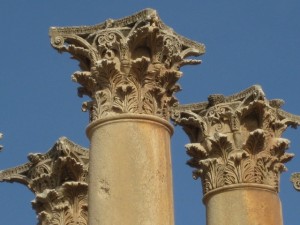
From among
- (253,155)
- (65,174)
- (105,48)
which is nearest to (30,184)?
(65,174)

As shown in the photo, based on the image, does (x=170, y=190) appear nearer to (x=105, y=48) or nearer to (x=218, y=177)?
(x=105, y=48)

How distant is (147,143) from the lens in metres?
16.5

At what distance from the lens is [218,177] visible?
22.3 meters

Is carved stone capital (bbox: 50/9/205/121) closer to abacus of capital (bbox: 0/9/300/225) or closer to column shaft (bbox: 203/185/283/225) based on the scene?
abacus of capital (bbox: 0/9/300/225)

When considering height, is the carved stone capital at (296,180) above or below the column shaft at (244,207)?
above

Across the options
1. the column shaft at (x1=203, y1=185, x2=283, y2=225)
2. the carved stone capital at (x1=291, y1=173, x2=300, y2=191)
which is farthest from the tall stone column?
the carved stone capital at (x1=291, y1=173, x2=300, y2=191)

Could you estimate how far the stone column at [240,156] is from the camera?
21.7 metres

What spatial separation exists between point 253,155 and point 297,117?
2.75 m

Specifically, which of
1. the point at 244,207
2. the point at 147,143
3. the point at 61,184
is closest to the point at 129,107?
the point at 147,143

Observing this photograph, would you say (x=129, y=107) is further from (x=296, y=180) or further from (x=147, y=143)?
(x=296, y=180)

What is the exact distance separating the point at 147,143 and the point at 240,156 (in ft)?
20.3

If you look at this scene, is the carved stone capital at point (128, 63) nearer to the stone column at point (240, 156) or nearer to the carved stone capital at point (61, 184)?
the stone column at point (240, 156)

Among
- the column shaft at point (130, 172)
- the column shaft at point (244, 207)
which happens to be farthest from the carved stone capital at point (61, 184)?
the column shaft at point (130, 172)

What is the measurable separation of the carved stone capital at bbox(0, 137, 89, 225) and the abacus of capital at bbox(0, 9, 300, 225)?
30mm
